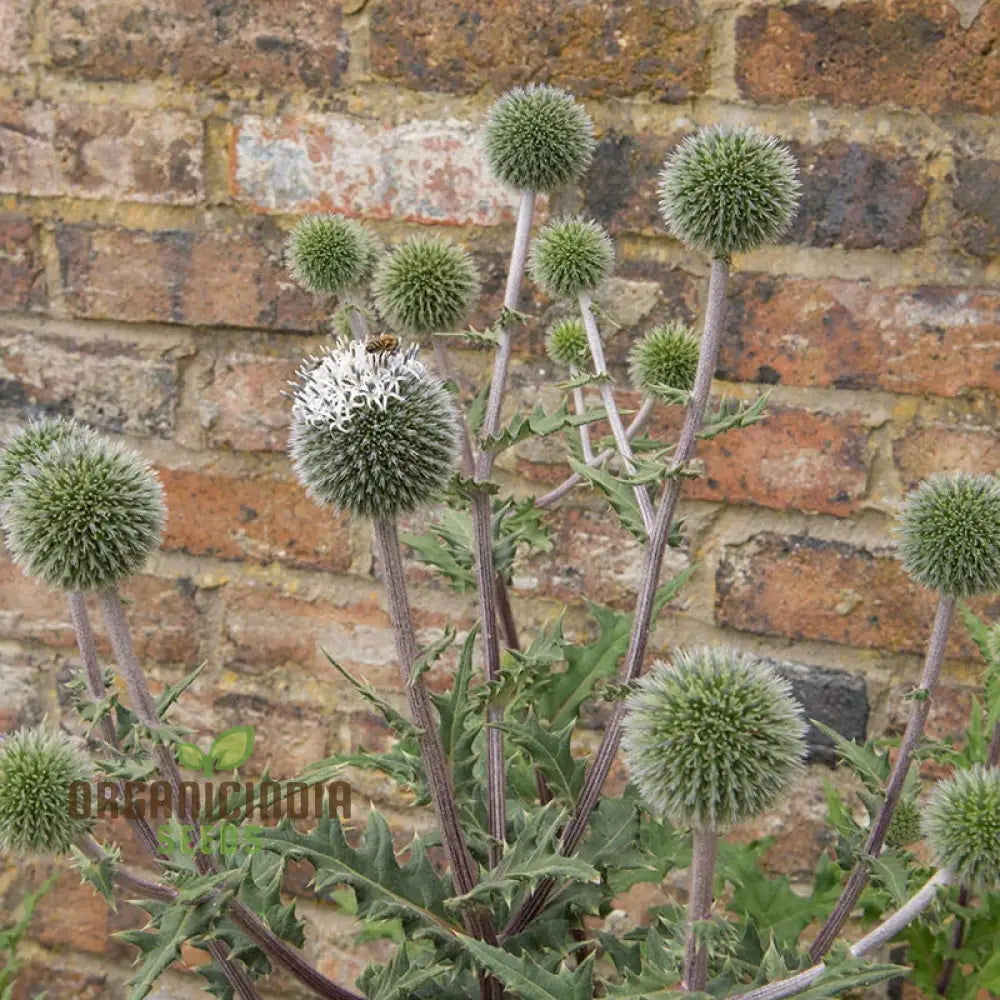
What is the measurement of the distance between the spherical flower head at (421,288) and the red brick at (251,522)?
1.81 feet

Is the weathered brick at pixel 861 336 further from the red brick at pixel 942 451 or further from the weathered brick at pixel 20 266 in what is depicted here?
the weathered brick at pixel 20 266

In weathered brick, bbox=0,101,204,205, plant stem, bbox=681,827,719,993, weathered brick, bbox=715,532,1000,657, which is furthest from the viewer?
weathered brick, bbox=0,101,204,205

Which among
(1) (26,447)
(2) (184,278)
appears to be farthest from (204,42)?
(1) (26,447)

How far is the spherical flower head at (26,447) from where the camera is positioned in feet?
3.59

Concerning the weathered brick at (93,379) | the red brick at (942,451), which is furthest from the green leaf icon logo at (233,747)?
the red brick at (942,451)

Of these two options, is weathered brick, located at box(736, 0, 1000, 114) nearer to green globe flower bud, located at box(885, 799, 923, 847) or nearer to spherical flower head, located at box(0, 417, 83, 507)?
green globe flower bud, located at box(885, 799, 923, 847)

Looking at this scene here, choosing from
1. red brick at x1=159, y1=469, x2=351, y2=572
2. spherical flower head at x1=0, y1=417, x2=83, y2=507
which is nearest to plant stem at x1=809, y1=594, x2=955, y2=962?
spherical flower head at x1=0, y1=417, x2=83, y2=507

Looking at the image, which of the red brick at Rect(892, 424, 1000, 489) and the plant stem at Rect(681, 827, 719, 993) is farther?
the red brick at Rect(892, 424, 1000, 489)

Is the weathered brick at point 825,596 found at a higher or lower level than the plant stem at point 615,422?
lower

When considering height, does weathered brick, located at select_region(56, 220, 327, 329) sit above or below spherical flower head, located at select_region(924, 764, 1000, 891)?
above

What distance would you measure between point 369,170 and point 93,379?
59 centimetres

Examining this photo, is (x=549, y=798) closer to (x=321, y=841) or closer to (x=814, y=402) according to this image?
(x=321, y=841)

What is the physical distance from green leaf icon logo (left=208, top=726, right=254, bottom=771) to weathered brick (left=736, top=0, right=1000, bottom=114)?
1.27 metres

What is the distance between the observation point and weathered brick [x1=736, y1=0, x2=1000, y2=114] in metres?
1.46
